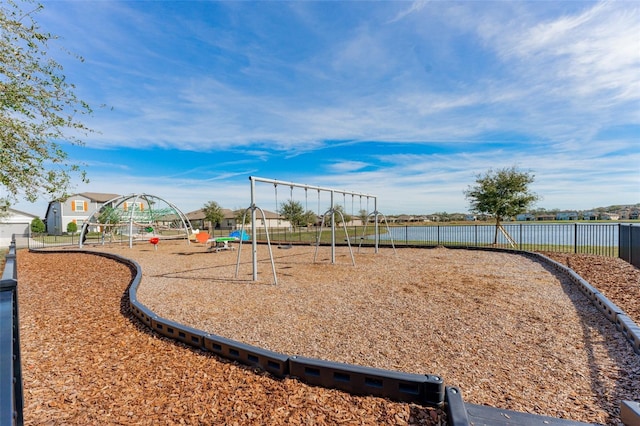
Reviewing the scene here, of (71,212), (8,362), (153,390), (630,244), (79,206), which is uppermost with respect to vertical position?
(79,206)

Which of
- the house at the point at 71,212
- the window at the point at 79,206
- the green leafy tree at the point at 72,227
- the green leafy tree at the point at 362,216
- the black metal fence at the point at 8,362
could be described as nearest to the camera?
the black metal fence at the point at 8,362

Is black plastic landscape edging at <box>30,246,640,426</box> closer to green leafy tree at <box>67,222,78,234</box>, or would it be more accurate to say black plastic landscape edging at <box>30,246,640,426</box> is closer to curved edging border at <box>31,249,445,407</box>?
curved edging border at <box>31,249,445,407</box>

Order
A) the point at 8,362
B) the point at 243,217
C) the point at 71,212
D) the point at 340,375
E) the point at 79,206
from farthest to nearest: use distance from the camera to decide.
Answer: the point at 79,206
the point at 71,212
the point at 243,217
the point at 340,375
the point at 8,362

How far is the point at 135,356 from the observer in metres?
3.34

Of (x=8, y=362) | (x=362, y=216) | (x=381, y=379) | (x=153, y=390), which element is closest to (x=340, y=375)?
(x=381, y=379)

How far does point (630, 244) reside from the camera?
315 inches

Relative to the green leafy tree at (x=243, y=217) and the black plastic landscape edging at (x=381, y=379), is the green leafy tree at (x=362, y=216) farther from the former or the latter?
the black plastic landscape edging at (x=381, y=379)

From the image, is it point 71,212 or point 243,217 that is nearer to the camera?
point 243,217

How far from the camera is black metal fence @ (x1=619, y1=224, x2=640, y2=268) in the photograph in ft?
24.4

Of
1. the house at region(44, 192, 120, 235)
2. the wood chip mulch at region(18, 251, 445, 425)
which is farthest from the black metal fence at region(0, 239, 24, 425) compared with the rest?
the house at region(44, 192, 120, 235)

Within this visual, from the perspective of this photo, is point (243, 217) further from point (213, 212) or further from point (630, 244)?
point (213, 212)

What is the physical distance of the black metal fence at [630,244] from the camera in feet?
24.4

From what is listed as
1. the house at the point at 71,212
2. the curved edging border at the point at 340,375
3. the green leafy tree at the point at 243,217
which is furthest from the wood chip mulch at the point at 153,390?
the house at the point at 71,212

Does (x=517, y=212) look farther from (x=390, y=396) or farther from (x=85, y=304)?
(x=85, y=304)
